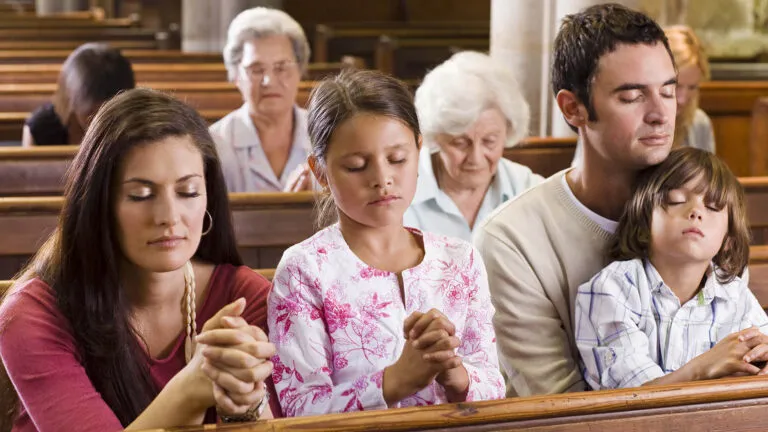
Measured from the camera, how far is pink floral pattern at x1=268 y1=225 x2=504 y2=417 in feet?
7.09

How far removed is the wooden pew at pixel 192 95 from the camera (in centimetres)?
657

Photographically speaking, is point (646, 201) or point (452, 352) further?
point (646, 201)

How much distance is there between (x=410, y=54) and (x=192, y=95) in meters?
4.25

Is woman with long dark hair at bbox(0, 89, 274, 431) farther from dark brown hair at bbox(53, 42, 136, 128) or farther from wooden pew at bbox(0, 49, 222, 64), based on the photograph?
wooden pew at bbox(0, 49, 222, 64)

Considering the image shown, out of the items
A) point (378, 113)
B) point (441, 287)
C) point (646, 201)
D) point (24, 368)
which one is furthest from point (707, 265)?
point (24, 368)

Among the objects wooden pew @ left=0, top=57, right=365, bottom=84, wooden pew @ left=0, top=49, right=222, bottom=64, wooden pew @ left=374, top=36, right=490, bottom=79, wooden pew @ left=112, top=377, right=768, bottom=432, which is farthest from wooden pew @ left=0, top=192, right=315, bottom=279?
wooden pew @ left=374, top=36, right=490, bottom=79

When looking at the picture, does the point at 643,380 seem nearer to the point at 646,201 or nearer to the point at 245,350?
the point at 646,201

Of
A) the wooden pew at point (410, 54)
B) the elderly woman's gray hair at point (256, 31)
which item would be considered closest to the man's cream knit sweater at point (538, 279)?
the elderly woman's gray hair at point (256, 31)

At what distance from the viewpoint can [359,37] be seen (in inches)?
461

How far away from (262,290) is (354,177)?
12.6 inches

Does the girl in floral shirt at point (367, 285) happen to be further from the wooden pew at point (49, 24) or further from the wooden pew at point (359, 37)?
the wooden pew at point (49, 24)

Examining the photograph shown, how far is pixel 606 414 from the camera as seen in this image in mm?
1917

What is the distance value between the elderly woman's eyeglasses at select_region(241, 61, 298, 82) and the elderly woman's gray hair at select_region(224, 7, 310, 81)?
0.39ft

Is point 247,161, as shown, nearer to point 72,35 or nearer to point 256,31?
point 256,31
